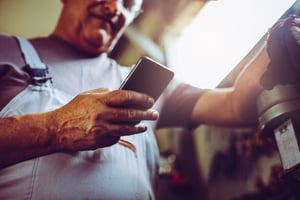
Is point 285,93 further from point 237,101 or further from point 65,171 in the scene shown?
point 65,171

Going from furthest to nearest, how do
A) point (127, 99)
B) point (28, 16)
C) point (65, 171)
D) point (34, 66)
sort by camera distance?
1. point (28, 16)
2. point (34, 66)
3. point (65, 171)
4. point (127, 99)

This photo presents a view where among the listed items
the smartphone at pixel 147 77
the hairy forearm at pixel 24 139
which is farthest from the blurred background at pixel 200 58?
the hairy forearm at pixel 24 139

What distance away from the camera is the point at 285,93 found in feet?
2.06

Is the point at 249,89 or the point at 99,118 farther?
the point at 249,89

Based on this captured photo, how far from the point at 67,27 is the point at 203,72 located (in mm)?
510

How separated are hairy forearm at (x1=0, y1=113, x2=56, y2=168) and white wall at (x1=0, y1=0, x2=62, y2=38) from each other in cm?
131

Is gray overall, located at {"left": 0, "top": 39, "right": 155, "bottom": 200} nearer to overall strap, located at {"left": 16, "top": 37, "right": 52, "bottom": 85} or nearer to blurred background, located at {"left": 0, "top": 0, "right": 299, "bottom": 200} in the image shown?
overall strap, located at {"left": 16, "top": 37, "right": 52, "bottom": 85}

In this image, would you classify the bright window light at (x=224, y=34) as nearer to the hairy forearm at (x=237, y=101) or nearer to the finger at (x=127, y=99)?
the hairy forearm at (x=237, y=101)

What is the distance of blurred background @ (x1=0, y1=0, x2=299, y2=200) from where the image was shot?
74 centimetres

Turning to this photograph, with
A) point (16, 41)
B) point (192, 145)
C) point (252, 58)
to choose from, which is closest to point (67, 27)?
point (16, 41)

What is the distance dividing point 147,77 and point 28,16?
5.02ft

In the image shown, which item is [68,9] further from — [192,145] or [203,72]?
[192,145]

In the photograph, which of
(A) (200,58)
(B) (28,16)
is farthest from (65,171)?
(B) (28,16)

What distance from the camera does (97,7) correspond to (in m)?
1.05
